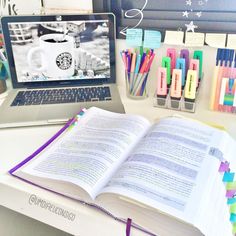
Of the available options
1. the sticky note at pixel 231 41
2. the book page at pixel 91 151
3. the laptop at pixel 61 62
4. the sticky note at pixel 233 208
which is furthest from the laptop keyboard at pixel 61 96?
the sticky note at pixel 233 208

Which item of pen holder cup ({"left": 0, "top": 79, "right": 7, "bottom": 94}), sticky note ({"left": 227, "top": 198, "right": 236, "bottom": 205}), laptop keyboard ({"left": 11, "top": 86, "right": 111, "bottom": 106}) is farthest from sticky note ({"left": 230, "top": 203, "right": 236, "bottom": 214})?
pen holder cup ({"left": 0, "top": 79, "right": 7, "bottom": 94})

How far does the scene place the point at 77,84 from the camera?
3.18ft

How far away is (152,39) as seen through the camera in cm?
93

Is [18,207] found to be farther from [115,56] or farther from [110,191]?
[115,56]

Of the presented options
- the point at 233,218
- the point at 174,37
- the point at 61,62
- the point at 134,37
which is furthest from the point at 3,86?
the point at 233,218

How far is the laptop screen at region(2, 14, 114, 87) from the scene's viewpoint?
91 centimetres

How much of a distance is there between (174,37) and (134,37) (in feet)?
0.39

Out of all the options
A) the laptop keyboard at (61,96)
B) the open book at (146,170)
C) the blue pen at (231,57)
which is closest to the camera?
the open book at (146,170)

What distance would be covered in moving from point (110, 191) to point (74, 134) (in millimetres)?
229

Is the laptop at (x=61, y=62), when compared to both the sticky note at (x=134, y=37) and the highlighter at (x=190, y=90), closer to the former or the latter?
the sticky note at (x=134, y=37)

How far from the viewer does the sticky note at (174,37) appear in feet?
2.97

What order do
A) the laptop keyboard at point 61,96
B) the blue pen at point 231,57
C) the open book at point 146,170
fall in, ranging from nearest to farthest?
the open book at point 146,170
the blue pen at point 231,57
the laptop keyboard at point 61,96

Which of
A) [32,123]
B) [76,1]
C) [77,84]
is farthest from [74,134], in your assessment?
[76,1]

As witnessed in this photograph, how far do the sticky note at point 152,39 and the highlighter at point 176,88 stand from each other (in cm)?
15
